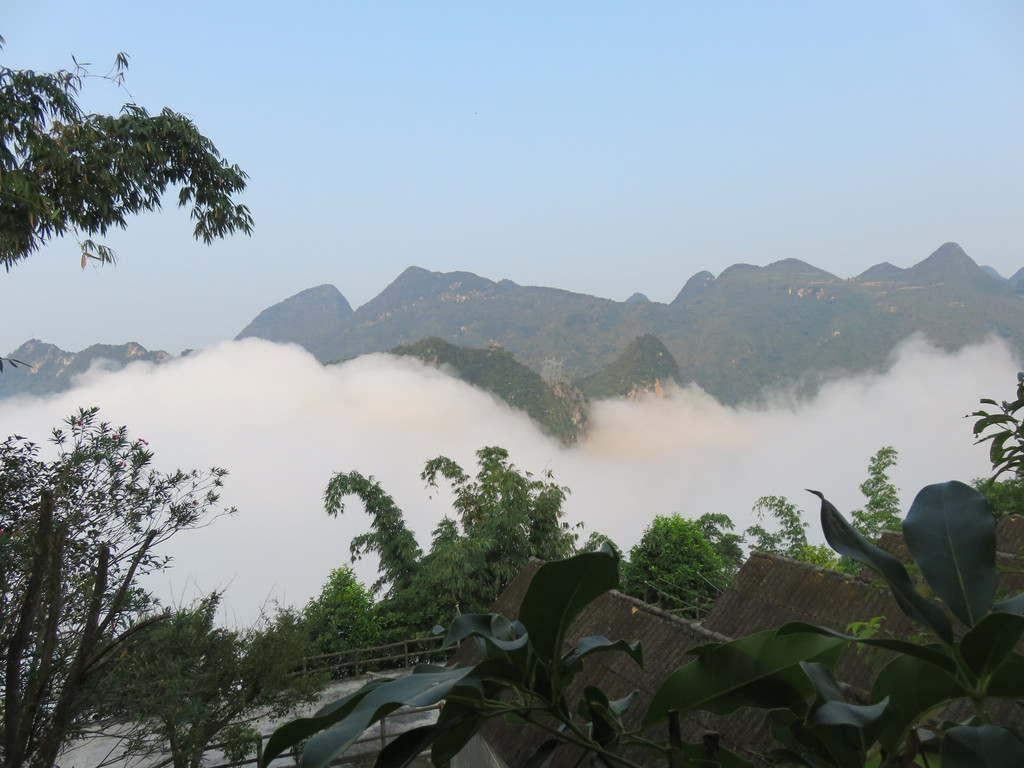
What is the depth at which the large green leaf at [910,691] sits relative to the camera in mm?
682

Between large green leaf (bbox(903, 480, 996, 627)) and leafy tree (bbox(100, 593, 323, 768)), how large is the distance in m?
4.81

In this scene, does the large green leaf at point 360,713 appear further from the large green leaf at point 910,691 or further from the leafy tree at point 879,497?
the leafy tree at point 879,497

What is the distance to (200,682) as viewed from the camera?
6.24m

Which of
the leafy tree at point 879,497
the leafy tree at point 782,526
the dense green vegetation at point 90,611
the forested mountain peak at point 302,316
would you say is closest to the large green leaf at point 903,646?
the dense green vegetation at point 90,611

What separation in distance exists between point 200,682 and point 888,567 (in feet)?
22.6

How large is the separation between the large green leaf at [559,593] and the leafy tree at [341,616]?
1479 cm

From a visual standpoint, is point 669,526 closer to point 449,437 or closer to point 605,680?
point 605,680

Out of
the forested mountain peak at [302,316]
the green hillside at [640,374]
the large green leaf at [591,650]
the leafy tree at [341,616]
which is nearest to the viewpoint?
the large green leaf at [591,650]

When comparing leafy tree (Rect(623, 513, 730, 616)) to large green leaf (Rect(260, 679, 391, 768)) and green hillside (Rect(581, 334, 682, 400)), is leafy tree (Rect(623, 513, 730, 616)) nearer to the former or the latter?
large green leaf (Rect(260, 679, 391, 768))

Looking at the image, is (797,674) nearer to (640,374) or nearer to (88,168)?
(88,168)

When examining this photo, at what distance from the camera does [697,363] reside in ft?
254

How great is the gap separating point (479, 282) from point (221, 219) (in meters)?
95.4

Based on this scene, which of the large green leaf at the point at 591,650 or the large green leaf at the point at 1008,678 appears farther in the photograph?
the large green leaf at the point at 591,650

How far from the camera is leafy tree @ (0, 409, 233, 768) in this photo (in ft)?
12.5
